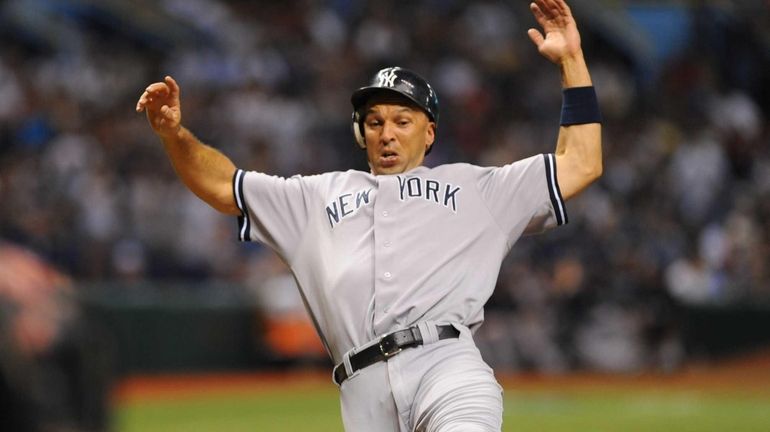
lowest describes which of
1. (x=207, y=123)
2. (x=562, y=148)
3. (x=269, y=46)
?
(x=562, y=148)

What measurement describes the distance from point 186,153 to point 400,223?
839 millimetres

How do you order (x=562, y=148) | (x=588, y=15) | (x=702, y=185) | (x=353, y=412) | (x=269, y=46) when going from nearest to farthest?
(x=353, y=412), (x=562, y=148), (x=702, y=185), (x=269, y=46), (x=588, y=15)

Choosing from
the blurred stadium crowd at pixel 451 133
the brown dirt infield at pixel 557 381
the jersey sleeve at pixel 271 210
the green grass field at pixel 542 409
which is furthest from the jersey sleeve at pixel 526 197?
the blurred stadium crowd at pixel 451 133

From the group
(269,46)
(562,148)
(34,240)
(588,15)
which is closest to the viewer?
(562,148)

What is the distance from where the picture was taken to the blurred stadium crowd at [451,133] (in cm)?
1617

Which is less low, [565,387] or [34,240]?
[34,240]

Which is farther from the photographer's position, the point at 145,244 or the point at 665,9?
the point at 665,9

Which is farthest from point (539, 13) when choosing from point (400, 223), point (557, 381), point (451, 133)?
point (451, 133)

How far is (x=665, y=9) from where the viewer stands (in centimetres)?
2016

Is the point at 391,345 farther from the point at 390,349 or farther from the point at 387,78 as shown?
the point at 387,78

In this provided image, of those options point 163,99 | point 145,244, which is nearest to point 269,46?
point 145,244

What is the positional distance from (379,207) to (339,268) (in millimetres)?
287

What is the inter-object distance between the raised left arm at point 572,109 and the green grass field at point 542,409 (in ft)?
22.3

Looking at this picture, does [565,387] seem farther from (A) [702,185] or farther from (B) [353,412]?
(B) [353,412]
